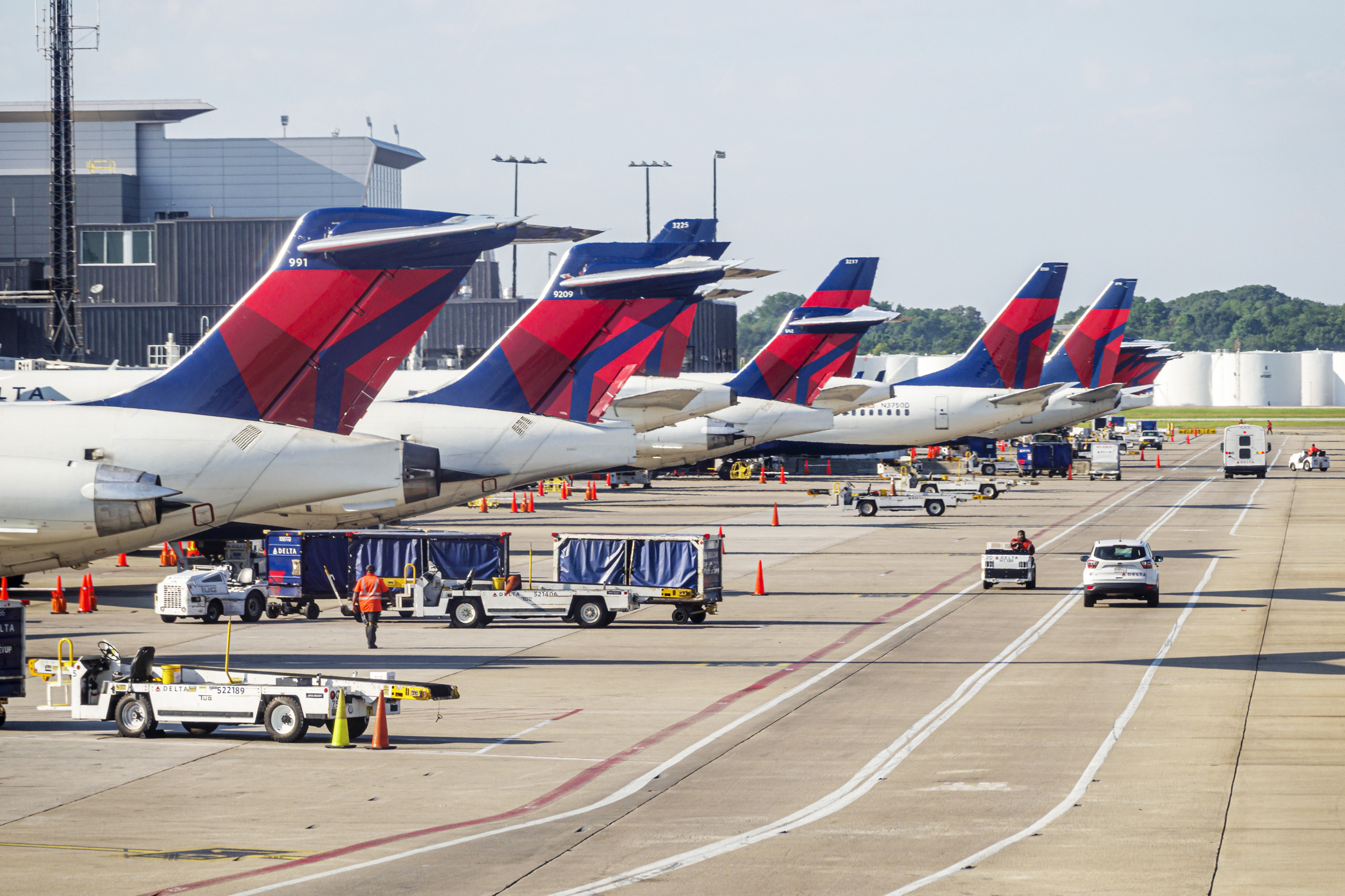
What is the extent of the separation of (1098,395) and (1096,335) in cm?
1155

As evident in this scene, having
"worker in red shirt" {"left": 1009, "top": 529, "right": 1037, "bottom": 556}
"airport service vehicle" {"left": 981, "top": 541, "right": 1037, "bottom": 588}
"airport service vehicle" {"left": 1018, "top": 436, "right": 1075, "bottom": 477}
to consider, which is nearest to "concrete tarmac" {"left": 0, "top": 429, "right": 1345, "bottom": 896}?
"airport service vehicle" {"left": 981, "top": 541, "right": 1037, "bottom": 588}

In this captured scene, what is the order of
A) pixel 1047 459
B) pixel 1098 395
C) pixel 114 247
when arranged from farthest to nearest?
pixel 1047 459 < pixel 114 247 < pixel 1098 395

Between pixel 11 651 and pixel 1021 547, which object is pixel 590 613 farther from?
pixel 11 651

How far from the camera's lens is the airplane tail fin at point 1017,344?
88938 mm

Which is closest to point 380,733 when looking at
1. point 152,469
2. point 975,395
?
point 152,469

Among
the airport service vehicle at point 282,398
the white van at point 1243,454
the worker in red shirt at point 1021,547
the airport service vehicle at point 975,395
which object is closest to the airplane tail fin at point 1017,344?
the airport service vehicle at point 975,395

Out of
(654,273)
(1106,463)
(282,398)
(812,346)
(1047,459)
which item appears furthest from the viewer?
(1047,459)

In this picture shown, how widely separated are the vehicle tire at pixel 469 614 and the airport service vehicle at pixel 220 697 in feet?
46.7

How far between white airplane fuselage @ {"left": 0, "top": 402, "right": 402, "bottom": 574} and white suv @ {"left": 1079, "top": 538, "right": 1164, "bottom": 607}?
832 inches

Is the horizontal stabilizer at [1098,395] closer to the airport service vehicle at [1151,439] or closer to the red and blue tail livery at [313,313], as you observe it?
the airport service vehicle at [1151,439]

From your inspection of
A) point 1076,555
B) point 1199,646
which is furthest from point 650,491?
point 1199,646

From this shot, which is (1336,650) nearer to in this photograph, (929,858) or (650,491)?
(929,858)

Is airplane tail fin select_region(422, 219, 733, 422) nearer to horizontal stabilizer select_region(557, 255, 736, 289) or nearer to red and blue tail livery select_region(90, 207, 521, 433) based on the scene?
horizontal stabilizer select_region(557, 255, 736, 289)

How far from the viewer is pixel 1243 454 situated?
114375 mm
